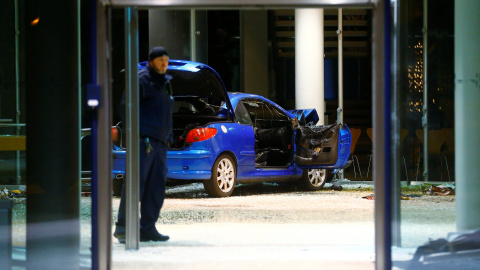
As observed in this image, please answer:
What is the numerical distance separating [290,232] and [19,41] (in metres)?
6.91

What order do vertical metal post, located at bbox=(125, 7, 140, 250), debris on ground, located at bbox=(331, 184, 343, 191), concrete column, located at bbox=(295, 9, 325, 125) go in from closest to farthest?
vertical metal post, located at bbox=(125, 7, 140, 250) < debris on ground, located at bbox=(331, 184, 343, 191) < concrete column, located at bbox=(295, 9, 325, 125)

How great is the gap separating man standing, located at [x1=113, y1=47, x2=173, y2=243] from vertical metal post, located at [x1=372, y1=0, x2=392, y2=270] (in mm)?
2404

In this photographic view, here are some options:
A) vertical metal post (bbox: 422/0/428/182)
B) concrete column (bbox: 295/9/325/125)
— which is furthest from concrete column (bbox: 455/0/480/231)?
concrete column (bbox: 295/9/325/125)

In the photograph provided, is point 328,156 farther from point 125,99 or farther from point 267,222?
point 125,99

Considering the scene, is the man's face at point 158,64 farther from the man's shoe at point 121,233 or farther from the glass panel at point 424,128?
the glass panel at point 424,128

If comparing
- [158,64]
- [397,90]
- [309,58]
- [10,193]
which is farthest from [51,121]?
[309,58]

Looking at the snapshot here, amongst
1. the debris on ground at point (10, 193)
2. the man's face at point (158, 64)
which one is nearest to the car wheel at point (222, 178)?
the debris on ground at point (10, 193)

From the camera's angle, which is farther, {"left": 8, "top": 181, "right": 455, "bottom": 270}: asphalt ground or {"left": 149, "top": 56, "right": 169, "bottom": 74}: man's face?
{"left": 149, "top": 56, "right": 169, "bottom": 74}: man's face

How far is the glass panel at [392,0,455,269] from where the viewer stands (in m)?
6.76

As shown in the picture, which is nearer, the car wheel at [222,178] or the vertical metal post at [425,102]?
the car wheel at [222,178]

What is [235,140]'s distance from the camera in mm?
11188

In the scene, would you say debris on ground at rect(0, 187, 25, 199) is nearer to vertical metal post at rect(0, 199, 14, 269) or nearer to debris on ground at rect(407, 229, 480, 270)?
vertical metal post at rect(0, 199, 14, 269)

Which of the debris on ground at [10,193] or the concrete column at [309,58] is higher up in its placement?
the concrete column at [309,58]

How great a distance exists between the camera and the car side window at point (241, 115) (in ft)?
37.9
